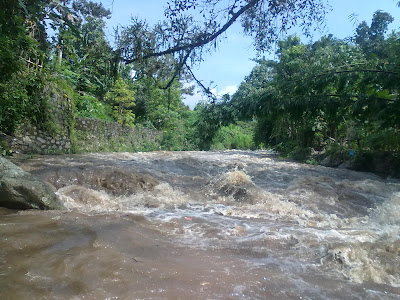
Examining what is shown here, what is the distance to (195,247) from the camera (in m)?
3.20

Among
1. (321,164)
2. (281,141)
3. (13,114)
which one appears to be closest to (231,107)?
(321,164)

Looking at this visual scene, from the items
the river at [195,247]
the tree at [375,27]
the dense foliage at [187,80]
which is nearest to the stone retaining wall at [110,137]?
the dense foliage at [187,80]

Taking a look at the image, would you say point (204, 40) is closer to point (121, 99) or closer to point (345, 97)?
point (345, 97)

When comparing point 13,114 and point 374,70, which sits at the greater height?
point 374,70

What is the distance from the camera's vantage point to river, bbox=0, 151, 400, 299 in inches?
88.0

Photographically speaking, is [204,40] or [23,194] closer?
[23,194]

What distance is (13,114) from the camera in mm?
8422

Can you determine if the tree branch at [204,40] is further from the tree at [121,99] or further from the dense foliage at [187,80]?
the tree at [121,99]

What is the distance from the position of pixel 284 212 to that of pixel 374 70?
6.70m

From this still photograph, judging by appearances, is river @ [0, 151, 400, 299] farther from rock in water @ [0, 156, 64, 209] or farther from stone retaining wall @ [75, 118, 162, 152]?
stone retaining wall @ [75, 118, 162, 152]

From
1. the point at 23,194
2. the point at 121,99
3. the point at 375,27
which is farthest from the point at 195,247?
the point at 375,27

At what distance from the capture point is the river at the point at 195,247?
7.33 ft

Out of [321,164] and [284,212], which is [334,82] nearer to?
[321,164]

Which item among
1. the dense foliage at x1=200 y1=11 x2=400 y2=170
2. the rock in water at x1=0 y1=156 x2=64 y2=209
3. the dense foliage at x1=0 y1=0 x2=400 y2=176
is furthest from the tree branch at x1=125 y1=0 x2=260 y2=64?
the dense foliage at x1=200 y1=11 x2=400 y2=170
